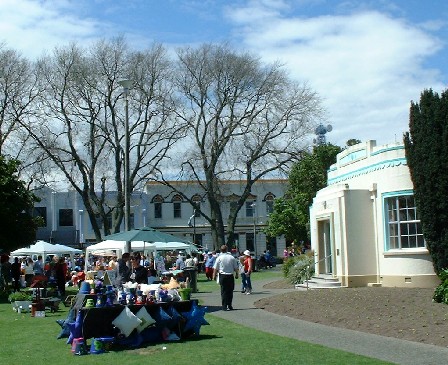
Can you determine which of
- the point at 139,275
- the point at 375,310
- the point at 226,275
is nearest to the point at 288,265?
the point at 226,275

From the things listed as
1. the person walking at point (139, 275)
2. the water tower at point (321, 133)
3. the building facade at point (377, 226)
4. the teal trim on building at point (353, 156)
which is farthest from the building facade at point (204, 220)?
the person walking at point (139, 275)

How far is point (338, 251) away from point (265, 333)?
10.9m

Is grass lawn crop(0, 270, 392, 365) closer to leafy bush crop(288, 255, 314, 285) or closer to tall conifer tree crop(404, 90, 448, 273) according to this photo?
tall conifer tree crop(404, 90, 448, 273)

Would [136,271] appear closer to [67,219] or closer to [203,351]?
[203,351]

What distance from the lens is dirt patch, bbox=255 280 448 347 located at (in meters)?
13.5

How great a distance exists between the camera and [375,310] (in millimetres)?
16688

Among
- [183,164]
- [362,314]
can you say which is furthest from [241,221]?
[362,314]

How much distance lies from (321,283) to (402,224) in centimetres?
342

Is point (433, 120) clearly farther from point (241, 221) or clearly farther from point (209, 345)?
point (241, 221)

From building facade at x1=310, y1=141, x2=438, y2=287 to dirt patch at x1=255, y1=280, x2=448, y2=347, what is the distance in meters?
1.34

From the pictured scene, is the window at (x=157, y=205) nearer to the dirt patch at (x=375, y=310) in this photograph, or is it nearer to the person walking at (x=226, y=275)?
the dirt patch at (x=375, y=310)

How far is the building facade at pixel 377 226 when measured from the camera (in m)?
23.0

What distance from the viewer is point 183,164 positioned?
4753cm

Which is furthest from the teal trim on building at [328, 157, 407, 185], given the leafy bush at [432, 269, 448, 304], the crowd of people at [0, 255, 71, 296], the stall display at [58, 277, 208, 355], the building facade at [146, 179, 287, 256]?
the building facade at [146, 179, 287, 256]
